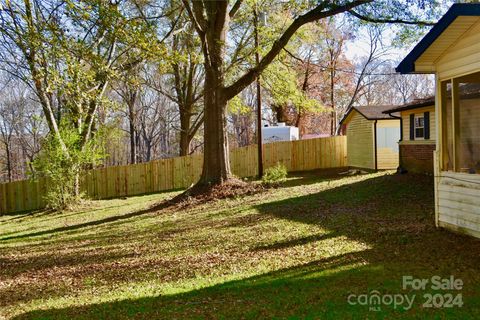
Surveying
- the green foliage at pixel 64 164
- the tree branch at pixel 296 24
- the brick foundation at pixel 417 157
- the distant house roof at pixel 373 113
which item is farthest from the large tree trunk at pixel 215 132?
the distant house roof at pixel 373 113

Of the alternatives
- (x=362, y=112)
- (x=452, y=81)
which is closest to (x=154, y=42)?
(x=452, y=81)

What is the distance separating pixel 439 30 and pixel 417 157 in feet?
34.6

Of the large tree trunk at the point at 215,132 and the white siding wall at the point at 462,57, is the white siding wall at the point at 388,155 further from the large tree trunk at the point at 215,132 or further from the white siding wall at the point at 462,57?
the white siding wall at the point at 462,57

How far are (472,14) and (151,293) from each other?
5619 mm

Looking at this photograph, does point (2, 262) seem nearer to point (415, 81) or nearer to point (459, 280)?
point (459, 280)

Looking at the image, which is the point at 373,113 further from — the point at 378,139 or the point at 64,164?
the point at 64,164

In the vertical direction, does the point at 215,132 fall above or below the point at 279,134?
below

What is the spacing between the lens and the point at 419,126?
16.7 meters

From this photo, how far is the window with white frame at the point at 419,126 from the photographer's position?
16359mm

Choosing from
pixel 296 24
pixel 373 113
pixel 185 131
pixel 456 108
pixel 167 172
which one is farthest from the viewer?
pixel 185 131

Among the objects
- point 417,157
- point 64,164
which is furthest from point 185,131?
point 417,157

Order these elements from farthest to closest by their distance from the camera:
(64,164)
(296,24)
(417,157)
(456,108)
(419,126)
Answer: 1. (64,164)
2. (419,126)
3. (417,157)
4. (296,24)
5. (456,108)

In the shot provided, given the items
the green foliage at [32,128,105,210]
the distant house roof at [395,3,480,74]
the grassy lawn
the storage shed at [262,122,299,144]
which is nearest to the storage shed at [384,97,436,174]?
the grassy lawn

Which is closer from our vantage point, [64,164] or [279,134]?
[64,164]
